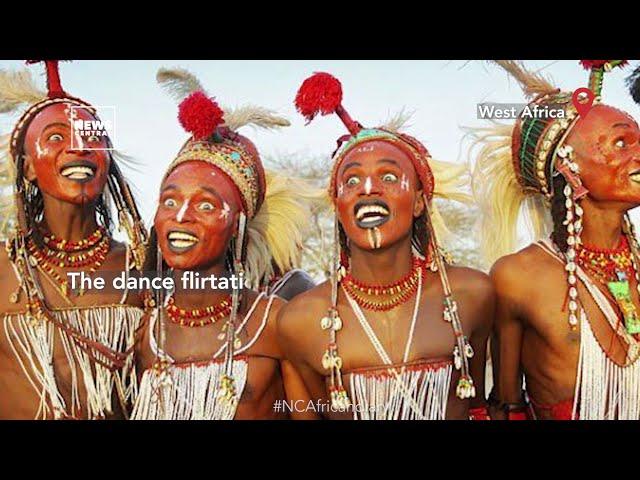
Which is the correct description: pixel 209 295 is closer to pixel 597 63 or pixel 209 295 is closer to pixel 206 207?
pixel 206 207

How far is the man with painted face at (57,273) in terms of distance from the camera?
134 inches

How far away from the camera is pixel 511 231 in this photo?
3555mm

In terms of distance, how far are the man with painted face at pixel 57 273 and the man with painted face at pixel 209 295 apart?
0.15 m

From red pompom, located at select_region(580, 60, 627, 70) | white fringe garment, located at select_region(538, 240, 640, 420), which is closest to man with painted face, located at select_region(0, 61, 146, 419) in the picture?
white fringe garment, located at select_region(538, 240, 640, 420)

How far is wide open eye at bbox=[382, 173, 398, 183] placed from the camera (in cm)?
326

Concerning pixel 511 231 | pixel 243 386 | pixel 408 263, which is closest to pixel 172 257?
pixel 243 386

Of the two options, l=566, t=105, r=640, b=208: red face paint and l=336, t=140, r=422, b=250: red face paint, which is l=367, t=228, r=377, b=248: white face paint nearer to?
l=336, t=140, r=422, b=250: red face paint

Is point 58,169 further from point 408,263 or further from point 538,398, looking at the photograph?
point 538,398

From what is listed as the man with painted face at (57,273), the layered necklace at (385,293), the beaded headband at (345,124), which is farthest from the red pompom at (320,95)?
the man with painted face at (57,273)

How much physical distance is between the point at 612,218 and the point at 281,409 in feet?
4.79

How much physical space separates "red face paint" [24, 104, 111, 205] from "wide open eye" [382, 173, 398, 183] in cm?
108

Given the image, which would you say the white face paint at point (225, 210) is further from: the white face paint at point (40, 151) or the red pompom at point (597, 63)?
the red pompom at point (597, 63)

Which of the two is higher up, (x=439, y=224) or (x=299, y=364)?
(x=439, y=224)

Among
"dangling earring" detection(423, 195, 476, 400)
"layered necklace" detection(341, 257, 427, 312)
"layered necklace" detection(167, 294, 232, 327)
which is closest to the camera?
"dangling earring" detection(423, 195, 476, 400)
